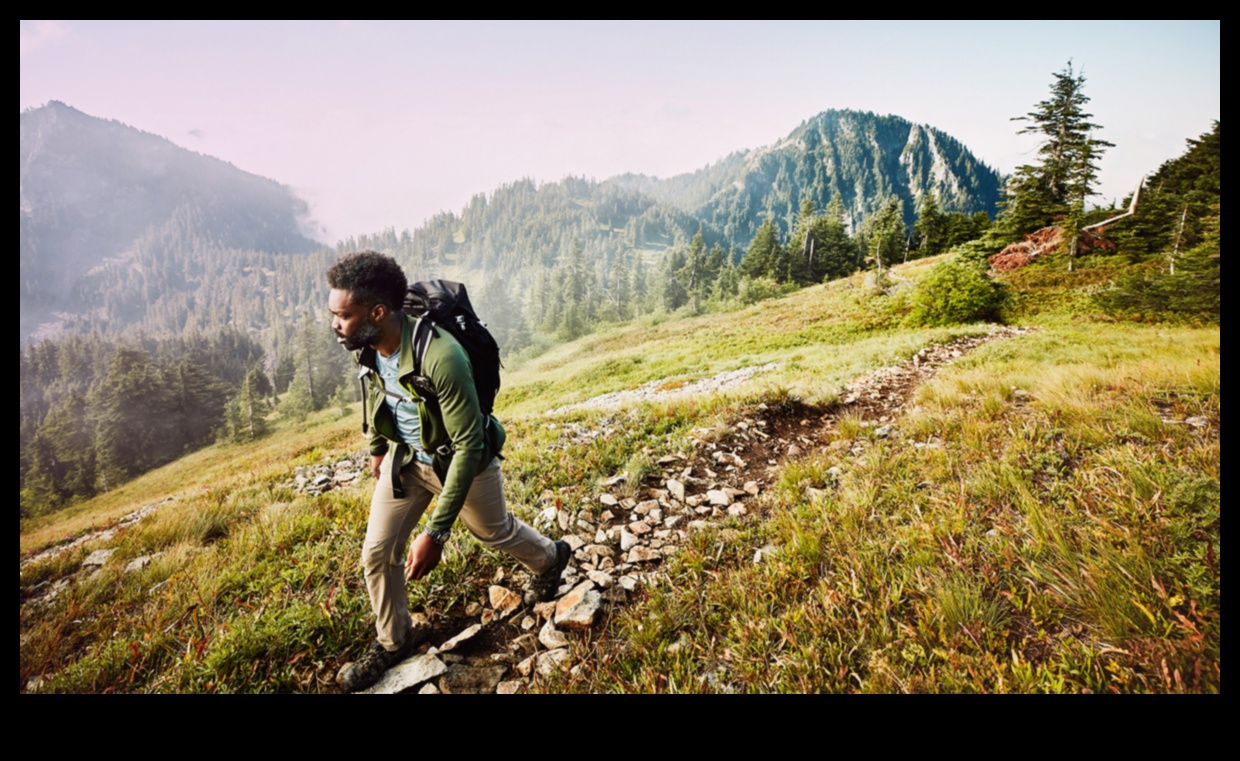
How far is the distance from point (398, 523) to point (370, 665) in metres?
0.96

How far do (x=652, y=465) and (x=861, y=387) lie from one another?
5.64 m

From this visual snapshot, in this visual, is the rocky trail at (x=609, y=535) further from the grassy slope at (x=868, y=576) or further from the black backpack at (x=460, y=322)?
the black backpack at (x=460, y=322)

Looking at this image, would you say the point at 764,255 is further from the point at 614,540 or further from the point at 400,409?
the point at 400,409

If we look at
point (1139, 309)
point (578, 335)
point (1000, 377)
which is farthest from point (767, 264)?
point (1000, 377)

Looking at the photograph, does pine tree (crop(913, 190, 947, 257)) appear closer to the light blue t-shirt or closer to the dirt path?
the dirt path

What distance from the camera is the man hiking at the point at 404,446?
251 centimetres

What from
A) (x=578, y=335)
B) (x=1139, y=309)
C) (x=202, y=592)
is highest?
(x=578, y=335)

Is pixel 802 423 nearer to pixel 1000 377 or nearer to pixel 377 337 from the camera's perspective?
pixel 1000 377

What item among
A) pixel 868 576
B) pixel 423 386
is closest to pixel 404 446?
pixel 423 386

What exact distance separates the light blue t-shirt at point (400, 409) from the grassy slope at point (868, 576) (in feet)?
5.10

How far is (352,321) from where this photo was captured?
8.63 feet

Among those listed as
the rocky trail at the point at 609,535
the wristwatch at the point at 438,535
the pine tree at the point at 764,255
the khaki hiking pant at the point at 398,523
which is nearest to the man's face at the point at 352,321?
the khaki hiking pant at the point at 398,523
